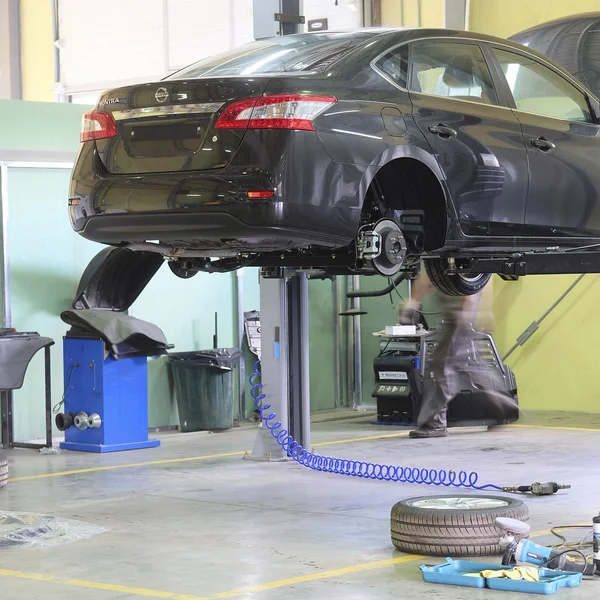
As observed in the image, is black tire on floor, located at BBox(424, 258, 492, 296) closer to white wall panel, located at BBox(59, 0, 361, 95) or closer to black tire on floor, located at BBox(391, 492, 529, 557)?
black tire on floor, located at BBox(391, 492, 529, 557)

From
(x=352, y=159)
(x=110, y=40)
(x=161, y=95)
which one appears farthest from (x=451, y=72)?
(x=110, y=40)

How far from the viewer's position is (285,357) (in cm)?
884

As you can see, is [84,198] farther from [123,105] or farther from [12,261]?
[12,261]

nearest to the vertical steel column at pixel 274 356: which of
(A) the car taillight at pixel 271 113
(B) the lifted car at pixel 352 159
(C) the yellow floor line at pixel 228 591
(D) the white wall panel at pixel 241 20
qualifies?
(B) the lifted car at pixel 352 159

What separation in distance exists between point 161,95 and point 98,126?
0.38 m

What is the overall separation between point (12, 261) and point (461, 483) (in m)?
4.68

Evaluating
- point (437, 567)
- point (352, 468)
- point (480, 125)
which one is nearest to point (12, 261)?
point (352, 468)

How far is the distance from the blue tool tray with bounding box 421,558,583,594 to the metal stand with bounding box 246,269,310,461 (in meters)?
3.83

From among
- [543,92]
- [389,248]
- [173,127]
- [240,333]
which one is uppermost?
[543,92]

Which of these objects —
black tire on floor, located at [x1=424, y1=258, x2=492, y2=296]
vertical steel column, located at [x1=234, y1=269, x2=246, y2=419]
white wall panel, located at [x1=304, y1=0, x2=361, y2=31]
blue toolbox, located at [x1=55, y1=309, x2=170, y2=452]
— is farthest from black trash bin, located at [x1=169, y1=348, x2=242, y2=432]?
white wall panel, located at [x1=304, y1=0, x2=361, y2=31]

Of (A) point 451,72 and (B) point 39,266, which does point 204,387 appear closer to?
(B) point 39,266

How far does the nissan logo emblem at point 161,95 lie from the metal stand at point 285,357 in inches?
130

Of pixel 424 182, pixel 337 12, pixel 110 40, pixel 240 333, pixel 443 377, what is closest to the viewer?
pixel 424 182

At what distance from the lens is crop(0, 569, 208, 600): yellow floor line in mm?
4797
